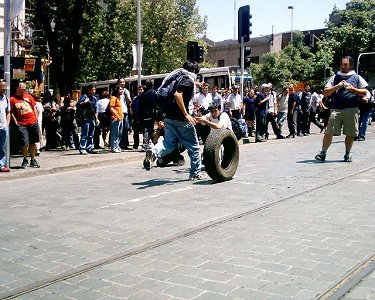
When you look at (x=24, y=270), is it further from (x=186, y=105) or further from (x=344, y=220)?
(x=186, y=105)

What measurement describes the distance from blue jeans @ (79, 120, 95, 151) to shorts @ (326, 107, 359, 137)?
6.23 meters

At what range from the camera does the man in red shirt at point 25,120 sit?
9.99m

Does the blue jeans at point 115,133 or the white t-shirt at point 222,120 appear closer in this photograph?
the white t-shirt at point 222,120

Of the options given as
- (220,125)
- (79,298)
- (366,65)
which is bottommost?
(79,298)

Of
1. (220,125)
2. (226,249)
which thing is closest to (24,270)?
(226,249)

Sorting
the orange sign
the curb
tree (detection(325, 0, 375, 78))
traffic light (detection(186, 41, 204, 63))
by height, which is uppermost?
tree (detection(325, 0, 375, 78))

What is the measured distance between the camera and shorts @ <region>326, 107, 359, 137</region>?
983cm

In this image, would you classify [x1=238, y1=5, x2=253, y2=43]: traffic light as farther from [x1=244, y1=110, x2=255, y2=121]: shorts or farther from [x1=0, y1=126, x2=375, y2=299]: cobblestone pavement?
[x1=0, y1=126, x2=375, y2=299]: cobblestone pavement

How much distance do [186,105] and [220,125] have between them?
1.06 m

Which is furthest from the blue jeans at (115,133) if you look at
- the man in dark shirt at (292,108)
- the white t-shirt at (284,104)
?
the man in dark shirt at (292,108)

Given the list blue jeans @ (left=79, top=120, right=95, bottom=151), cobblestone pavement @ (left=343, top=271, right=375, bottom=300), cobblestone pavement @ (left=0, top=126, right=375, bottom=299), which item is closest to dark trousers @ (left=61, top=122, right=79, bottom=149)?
blue jeans @ (left=79, top=120, right=95, bottom=151)

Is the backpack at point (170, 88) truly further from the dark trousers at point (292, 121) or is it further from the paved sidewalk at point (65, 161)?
the dark trousers at point (292, 121)

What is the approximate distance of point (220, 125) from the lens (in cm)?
880

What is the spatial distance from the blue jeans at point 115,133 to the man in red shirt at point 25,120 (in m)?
2.87
